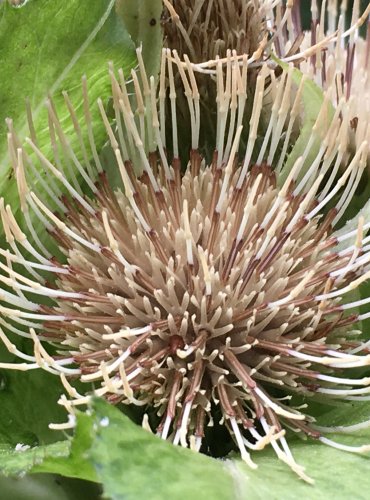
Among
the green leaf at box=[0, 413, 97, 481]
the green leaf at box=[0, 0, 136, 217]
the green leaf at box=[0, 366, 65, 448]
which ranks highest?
the green leaf at box=[0, 0, 136, 217]

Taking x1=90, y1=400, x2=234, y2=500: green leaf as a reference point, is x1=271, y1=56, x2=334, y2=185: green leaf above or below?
above

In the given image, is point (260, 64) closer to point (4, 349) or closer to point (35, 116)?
point (35, 116)

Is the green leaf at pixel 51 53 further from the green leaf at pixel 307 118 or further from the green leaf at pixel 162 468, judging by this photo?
the green leaf at pixel 162 468

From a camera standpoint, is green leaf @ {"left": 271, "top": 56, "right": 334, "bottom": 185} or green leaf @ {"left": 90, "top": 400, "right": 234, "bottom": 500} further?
green leaf @ {"left": 271, "top": 56, "right": 334, "bottom": 185}

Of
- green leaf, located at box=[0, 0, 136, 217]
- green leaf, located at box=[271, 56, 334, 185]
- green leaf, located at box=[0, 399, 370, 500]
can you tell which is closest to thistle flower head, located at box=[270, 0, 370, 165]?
green leaf, located at box=[271, 56, 334, 185]

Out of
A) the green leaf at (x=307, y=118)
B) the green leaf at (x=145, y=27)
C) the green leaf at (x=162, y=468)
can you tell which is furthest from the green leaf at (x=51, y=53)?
the green leaf at (x=162, y=468)

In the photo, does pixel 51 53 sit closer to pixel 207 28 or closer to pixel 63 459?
pixel 207 28

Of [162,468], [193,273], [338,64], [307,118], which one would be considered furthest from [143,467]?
[338,64]

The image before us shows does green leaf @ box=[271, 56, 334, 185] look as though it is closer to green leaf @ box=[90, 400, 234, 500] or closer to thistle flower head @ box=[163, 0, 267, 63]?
thistle flower head @ box=[163, 0, 267, 63]
